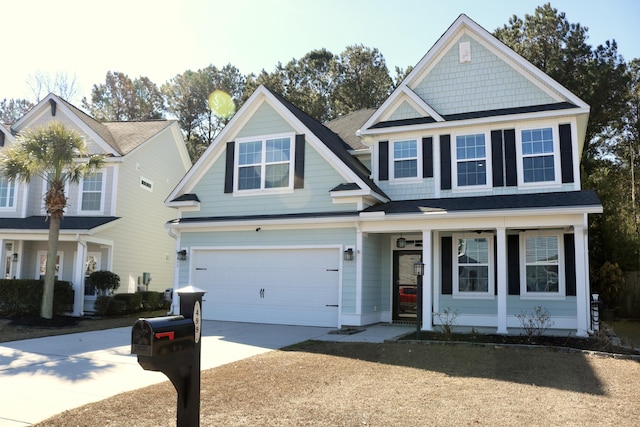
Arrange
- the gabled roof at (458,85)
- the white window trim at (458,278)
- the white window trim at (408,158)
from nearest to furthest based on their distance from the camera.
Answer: the gabled roof at (458,85)
the white window trim at (458,278)
the white window trim at (408,158)

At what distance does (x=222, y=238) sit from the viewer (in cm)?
1515

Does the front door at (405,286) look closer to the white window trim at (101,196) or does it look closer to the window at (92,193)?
the white window trim at (101,196)

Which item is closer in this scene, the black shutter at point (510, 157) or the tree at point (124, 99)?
the black shutter at point (510, 157)

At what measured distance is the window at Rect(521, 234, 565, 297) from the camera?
12.7m

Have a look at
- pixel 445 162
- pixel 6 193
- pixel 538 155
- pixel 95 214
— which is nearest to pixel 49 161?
pixel 95 214

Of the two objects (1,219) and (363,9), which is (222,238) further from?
(1,219)

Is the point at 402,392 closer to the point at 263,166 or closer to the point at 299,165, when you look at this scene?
the point at 299,165

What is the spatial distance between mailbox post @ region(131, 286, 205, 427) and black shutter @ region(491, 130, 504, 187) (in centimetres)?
1120

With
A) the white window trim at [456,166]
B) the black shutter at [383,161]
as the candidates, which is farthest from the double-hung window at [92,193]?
the white window trim at [456,166]

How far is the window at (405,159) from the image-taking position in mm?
14453

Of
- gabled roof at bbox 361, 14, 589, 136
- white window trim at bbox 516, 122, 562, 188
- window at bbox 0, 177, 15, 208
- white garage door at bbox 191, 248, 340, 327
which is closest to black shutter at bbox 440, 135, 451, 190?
gabled roof at bbox 361, 14, 589, 136

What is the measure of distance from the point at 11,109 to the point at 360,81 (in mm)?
30179

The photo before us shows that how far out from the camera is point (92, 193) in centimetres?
1914

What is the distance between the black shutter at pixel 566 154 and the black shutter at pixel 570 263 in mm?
Answer: 1456
